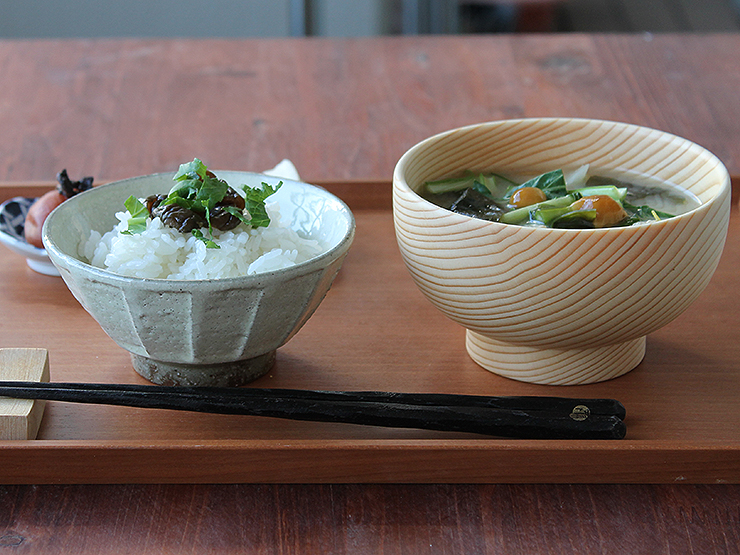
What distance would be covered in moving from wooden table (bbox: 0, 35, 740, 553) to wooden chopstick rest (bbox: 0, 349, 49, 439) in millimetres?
34

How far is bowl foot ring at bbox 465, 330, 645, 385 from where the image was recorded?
960 millimetres

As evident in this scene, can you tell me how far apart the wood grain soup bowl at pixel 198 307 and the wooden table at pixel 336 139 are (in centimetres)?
11

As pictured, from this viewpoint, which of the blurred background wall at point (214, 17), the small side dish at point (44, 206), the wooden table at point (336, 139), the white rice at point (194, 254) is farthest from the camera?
the blurred background wall at point (214, 17)

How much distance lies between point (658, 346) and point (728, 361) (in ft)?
0.28

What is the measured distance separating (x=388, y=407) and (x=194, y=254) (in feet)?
0.95

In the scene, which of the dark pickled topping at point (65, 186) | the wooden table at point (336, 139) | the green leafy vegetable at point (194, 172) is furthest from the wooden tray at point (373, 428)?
the green leafy vegetable at point (194, 172)

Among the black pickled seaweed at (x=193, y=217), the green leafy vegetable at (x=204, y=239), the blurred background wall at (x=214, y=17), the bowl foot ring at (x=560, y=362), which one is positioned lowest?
the blurred background wall at (x=214, y=17)

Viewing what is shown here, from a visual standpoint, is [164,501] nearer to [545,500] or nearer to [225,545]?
[225,545]

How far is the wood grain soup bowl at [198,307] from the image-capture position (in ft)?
2.76

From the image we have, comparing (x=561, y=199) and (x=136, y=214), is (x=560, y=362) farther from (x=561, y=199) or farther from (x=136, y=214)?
(x=136, y=214)

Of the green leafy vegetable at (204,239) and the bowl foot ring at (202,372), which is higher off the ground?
the green leafy vegetable at (204,239)

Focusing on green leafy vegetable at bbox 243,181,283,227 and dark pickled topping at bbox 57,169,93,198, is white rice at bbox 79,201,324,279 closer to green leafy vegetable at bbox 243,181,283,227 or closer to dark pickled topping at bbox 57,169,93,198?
green leafy vegetable at bbox 243,181,283,227

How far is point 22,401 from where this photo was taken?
0.86 metres

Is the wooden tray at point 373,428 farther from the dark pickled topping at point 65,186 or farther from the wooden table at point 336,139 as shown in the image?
the dark pickled topping at point 65,186
